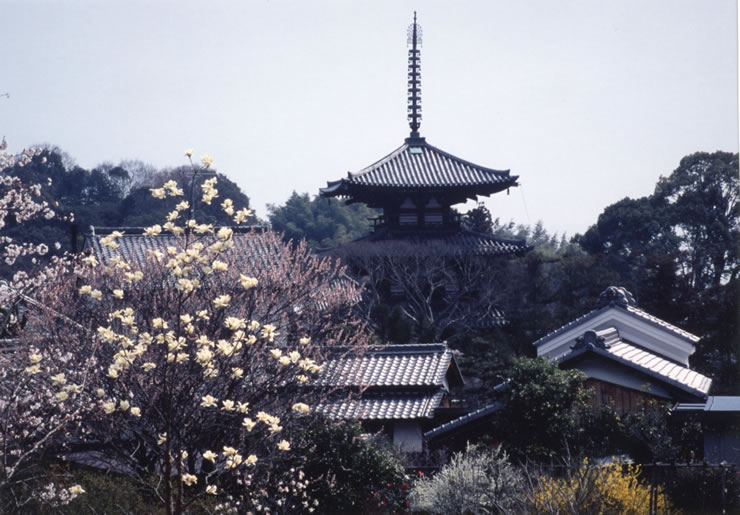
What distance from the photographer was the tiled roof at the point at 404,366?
16.9 meters

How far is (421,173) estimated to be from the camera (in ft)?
94.6

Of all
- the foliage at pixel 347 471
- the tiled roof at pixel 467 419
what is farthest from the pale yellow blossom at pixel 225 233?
the tiled roof at pixel 467 419

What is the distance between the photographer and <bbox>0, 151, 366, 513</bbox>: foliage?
7.19 meters

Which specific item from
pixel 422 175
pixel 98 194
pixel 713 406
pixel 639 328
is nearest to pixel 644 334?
pixel 639 328

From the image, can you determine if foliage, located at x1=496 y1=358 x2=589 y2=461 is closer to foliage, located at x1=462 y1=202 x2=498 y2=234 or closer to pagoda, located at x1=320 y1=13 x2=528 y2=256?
pagoda, located at x1=320 y1=13 x2=528 y2=256

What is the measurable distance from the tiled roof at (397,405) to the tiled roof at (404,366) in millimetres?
266

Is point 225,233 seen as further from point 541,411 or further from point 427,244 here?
point 427,244

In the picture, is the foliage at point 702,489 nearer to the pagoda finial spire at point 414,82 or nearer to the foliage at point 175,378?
the foliage at point 175,378

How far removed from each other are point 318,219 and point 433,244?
2346cm

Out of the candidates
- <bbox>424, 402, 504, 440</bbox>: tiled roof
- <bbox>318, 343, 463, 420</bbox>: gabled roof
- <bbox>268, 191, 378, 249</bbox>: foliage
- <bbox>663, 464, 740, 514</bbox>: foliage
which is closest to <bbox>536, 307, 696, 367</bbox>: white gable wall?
<bbox>318, 343, 463, 420</bbox>: gabled roof

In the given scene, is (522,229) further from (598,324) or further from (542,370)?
(542,370)

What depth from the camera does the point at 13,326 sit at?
423 inches

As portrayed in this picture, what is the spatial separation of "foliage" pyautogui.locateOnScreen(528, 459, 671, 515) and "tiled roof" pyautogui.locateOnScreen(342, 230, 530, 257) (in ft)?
53.9

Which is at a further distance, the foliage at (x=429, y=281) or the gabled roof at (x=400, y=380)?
the foliage at (x=429, y=281)
